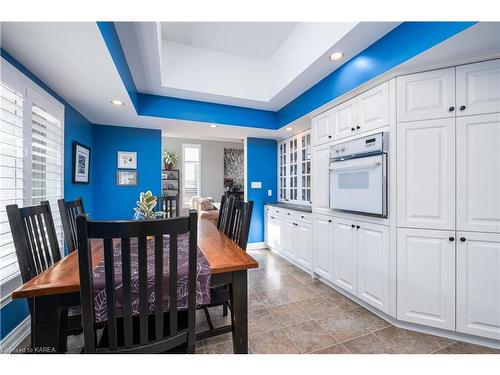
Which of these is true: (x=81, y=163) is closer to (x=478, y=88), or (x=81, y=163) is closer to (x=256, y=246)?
(x=256, y=246)

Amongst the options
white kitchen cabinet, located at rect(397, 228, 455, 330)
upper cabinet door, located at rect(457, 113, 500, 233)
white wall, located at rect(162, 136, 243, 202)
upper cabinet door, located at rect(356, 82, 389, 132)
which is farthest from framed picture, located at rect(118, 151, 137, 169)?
upper cabinet door, located at rect(457, 113, 500, 233)

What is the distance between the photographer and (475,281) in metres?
1.58

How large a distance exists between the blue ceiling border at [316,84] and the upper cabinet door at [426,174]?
0.57 meters

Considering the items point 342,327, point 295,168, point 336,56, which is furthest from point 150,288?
point 295,168

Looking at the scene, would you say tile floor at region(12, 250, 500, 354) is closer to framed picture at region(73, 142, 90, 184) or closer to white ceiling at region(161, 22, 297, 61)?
framed picture at region(73, 142, 90, 184)

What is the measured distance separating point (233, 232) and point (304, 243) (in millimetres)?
1516

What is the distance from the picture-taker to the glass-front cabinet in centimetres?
357

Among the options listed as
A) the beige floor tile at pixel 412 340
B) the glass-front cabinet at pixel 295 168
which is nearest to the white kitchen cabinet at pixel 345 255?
the beige floor tile at pixel 412 340

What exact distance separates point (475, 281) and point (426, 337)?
578 mm

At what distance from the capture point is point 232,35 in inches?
100

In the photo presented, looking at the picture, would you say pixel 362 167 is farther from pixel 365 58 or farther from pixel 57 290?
pixel 57 290

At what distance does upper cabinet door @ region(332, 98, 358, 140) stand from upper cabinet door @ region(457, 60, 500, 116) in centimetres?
77
